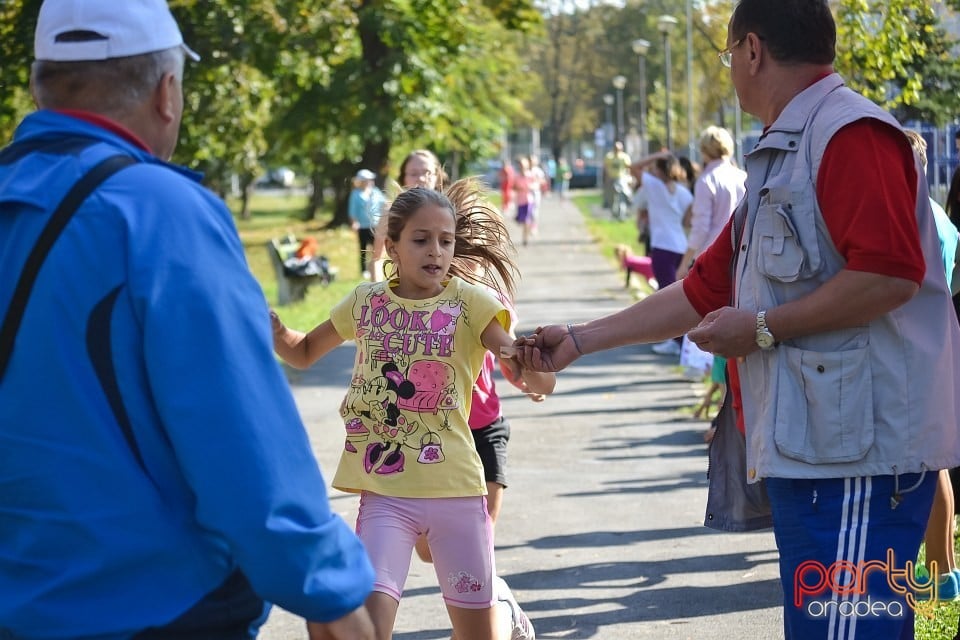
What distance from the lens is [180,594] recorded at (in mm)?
2242

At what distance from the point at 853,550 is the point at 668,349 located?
1212 centimetres

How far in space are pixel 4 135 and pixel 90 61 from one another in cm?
2997

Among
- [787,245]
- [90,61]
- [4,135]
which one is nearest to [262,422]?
[90,61]

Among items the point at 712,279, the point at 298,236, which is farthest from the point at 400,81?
the point at 712,279

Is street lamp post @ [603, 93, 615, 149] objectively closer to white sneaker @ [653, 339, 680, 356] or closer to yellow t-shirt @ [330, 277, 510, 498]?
white sneaker @ [653, 339, 680, 356]

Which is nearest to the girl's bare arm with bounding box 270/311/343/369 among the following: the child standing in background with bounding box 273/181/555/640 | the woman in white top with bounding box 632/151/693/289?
the child standing in background with bounding box 273/181/555/640

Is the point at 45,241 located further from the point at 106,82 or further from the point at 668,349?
the point at 668,349

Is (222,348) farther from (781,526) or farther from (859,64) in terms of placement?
(859,64)

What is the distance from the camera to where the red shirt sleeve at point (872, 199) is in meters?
3.21

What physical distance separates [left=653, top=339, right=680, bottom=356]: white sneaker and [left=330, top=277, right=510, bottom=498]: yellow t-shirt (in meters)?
10.8

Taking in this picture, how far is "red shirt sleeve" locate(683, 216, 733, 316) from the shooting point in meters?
3.90

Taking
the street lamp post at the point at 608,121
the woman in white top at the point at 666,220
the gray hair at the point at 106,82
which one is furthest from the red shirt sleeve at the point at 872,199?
the street lamp post at the point at 608,121

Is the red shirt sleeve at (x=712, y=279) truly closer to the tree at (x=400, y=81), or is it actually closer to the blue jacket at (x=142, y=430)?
the blue jacket at (x=142, y=430)

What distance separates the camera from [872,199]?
321 centimetres
